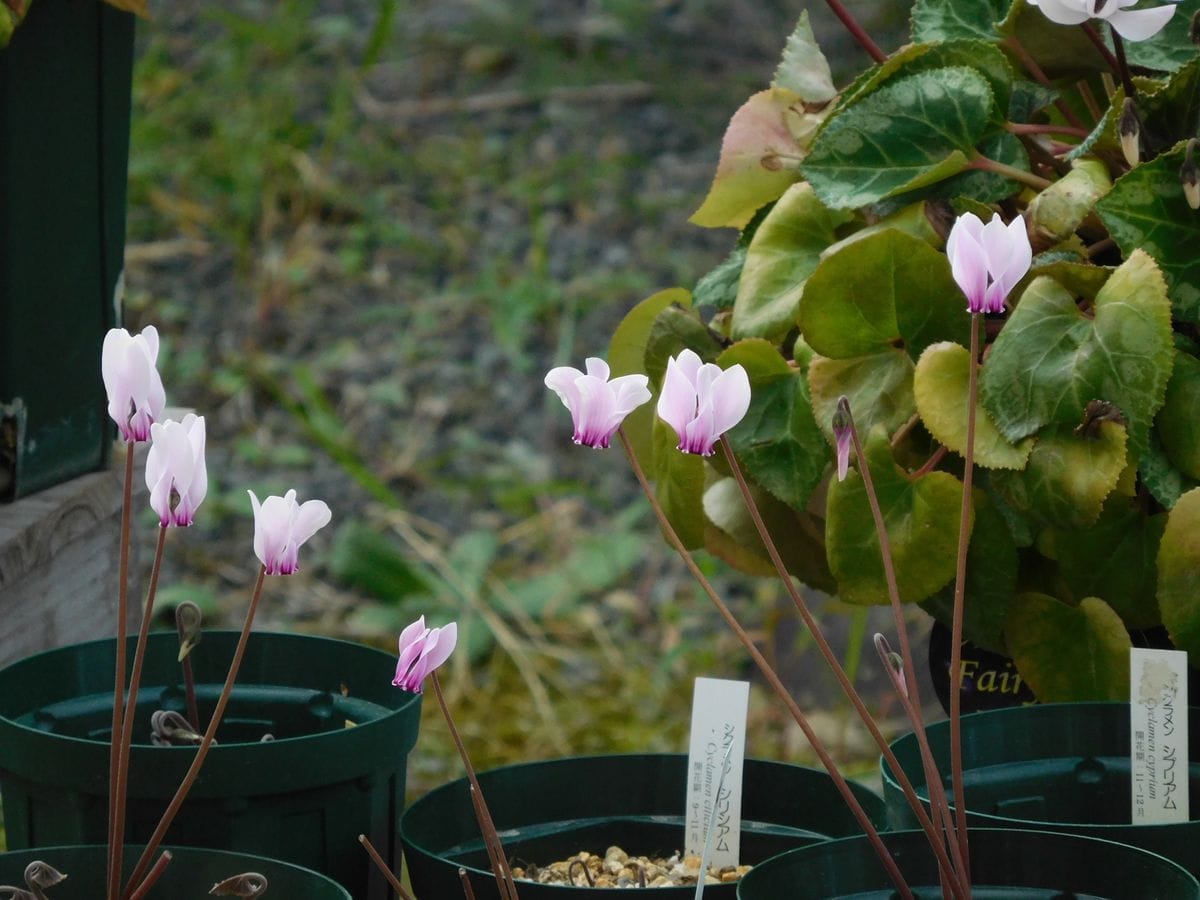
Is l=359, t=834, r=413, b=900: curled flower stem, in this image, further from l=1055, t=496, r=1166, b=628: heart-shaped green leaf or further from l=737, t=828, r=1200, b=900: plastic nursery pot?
l=1055, t=496, r=1166, b=628: heart-shaped green leaf

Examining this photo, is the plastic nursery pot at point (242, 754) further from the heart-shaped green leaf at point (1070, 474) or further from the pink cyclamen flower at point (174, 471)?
the heart-shaped green leaf at point (1070, 474)

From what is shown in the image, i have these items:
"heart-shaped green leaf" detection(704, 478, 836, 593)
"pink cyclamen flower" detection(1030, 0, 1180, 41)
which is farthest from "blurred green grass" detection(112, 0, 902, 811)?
"pink cyclamen flower" detection(1030, 0, 1180, 41)

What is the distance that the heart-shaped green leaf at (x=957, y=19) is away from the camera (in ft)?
3.60

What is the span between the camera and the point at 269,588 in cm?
265

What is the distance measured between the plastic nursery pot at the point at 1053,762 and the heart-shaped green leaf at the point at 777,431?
187 millimetres

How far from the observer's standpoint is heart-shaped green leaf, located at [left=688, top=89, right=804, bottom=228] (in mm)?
1150

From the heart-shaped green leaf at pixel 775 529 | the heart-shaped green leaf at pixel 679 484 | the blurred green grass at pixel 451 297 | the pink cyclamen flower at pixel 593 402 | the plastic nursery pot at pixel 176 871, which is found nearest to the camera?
the pink cyclamen flower at pixel 593 402

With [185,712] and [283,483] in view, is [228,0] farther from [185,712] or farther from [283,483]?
[185,712]

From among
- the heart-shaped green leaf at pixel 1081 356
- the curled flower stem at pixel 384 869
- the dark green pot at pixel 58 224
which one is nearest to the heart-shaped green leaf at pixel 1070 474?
the heart-shaped green leaf at pixel 1081 356

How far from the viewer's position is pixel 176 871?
0.78 metres

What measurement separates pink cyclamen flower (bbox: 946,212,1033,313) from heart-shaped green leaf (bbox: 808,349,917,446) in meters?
0.32

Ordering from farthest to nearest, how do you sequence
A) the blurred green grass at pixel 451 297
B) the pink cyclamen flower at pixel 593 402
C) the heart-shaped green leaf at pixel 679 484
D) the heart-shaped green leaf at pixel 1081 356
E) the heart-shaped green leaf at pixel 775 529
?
the blurred green grass at pixel 451 297, the heart-shaped green leaf at pixel 775 529, the heart-shaped green leaf at pixel 679 484, the heart-shaped green leaf at pixel 1081 356, the pink cyclamen flower at pixel 593 402

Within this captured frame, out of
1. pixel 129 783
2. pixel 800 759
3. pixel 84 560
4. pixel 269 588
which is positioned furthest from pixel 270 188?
pixel 129 783

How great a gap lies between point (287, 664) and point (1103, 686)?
21.3 inches
